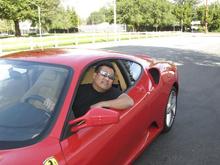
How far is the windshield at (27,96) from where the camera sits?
2.67 meters

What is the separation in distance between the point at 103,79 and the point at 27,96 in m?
0.79

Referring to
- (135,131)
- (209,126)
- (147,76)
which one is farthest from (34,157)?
(209,126)

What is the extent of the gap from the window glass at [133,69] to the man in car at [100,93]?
54 centimetres

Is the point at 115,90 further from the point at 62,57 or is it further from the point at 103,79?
the point at 62,57

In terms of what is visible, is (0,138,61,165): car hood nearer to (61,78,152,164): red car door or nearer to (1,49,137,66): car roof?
(61,78,152,164): red car door

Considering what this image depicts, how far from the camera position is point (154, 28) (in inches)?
3666

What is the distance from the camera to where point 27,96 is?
3.08 m

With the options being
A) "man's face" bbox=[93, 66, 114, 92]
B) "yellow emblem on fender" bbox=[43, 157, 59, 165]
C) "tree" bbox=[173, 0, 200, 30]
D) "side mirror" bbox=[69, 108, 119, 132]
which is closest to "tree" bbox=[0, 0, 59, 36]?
"tree" bbox=[173, 0, 200, 30]

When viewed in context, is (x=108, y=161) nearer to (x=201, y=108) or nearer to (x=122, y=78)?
(x=122, y=78)

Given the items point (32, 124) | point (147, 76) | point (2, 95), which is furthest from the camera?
point (147, 76)

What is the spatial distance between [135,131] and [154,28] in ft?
299

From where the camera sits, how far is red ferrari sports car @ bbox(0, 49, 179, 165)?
2545 mm

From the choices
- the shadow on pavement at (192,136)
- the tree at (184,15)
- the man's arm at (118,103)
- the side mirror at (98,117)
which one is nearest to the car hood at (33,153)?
the side mirror at (98,117)

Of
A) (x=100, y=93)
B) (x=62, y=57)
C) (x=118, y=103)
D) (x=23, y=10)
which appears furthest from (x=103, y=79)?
(x=23, y=10)
